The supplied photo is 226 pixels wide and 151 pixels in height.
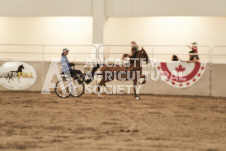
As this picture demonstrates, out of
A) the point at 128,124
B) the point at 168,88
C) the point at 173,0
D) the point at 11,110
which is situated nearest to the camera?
the point at 128,124

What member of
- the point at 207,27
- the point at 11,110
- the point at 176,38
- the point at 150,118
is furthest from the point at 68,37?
the point at 150,118

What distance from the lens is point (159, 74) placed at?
17.4 m

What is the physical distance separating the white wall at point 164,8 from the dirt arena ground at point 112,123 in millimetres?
5252

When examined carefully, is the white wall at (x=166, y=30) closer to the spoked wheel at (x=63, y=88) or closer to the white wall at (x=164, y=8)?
the white wall at (x=164, y=8)

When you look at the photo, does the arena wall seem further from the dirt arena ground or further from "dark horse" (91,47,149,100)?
"dark horse" (91,47,149,100)

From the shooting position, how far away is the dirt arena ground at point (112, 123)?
8.50m

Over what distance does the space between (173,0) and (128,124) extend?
10705 mm

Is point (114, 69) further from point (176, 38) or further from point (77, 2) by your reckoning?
point (176, 38)

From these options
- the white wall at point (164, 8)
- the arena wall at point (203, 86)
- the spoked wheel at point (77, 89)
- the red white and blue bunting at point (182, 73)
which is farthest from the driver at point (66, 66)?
the white wall at point (164, 8)

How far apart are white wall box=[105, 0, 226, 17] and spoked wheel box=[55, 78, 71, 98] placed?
5884 mm

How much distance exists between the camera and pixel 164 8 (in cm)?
2030

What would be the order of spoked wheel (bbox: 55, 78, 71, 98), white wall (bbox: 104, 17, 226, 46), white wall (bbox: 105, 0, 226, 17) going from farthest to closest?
white wall (bbox: 104, 17, 226, 46), white wall (bbox: 105, 0, 226, 17), spoked wheel (bbox: 55, 78, 71, 98)

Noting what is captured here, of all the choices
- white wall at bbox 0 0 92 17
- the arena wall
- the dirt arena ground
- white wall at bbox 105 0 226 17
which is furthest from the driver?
white wall at bbox 105 0 226 17

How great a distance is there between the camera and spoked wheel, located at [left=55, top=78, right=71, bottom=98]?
1540 centimetres
